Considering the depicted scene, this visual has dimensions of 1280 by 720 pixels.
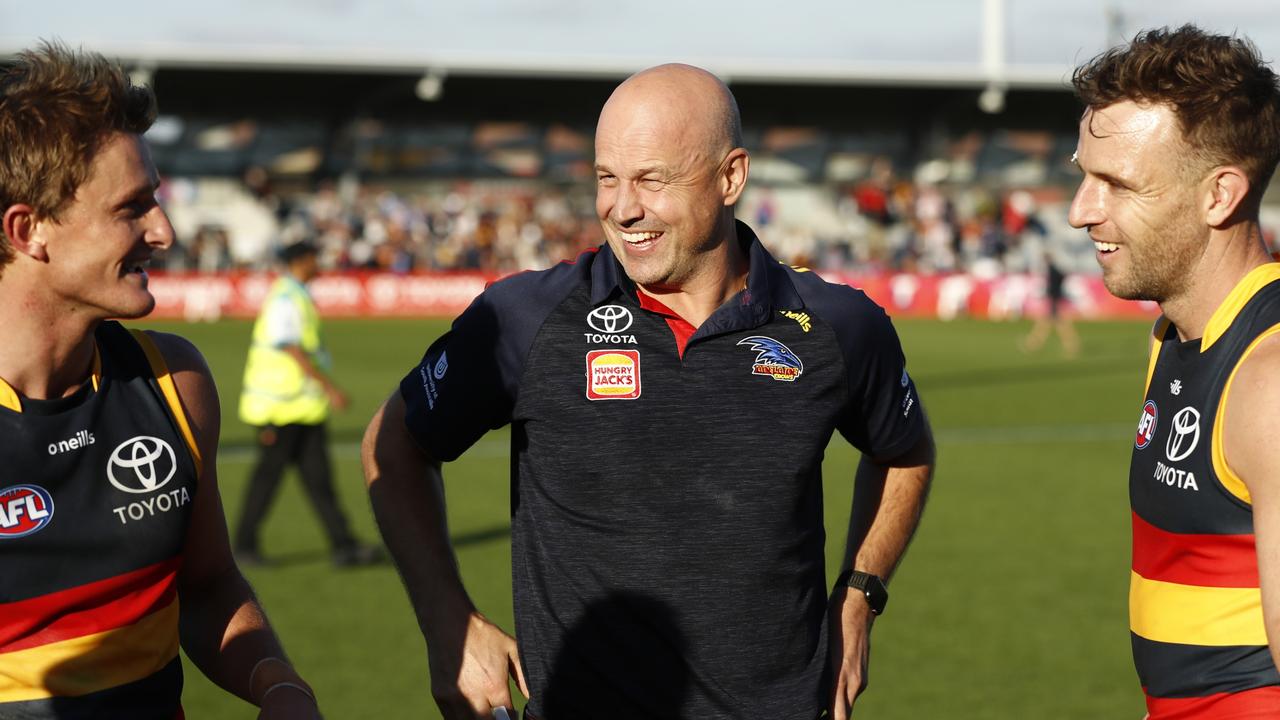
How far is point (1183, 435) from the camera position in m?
3.02

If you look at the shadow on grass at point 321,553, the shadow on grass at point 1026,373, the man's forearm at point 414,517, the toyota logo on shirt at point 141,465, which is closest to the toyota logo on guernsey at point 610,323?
the man's forearm at point 414,517

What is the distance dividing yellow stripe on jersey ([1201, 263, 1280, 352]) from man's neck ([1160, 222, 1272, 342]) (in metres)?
0.03

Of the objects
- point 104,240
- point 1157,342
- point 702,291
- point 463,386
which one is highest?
point 104,240

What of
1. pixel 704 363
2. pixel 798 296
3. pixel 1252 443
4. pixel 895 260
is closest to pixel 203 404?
pixel 704 363

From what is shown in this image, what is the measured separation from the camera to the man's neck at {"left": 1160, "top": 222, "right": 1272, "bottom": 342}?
10.3 feet

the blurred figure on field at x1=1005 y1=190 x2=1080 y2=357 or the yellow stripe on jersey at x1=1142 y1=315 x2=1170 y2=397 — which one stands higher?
the yellow stripe on jersey at x1=1142 y1=315 x2=1170 y2=397

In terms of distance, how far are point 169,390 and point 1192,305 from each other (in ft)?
7.58

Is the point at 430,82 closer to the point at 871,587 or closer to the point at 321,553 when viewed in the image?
the point at 321,553

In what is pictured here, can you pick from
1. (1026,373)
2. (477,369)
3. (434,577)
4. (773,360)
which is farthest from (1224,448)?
(1026,373)

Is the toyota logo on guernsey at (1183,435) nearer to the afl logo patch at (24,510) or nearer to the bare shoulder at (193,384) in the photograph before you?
the bare shoulder at (193,384)

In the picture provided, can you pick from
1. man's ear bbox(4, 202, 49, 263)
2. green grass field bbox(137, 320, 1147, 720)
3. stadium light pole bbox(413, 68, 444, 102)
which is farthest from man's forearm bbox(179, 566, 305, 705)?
stadium light pole bbox(413, 68, 444, 102)

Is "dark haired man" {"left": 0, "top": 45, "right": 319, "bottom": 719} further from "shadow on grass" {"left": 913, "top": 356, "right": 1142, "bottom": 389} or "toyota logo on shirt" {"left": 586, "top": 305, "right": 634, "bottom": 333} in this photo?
"shadow on grass" {"left": 913, "top": 356, "right": 1142, "bottom": 389}

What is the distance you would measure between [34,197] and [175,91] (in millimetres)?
44869

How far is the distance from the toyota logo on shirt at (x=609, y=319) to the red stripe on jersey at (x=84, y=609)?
1145mm
